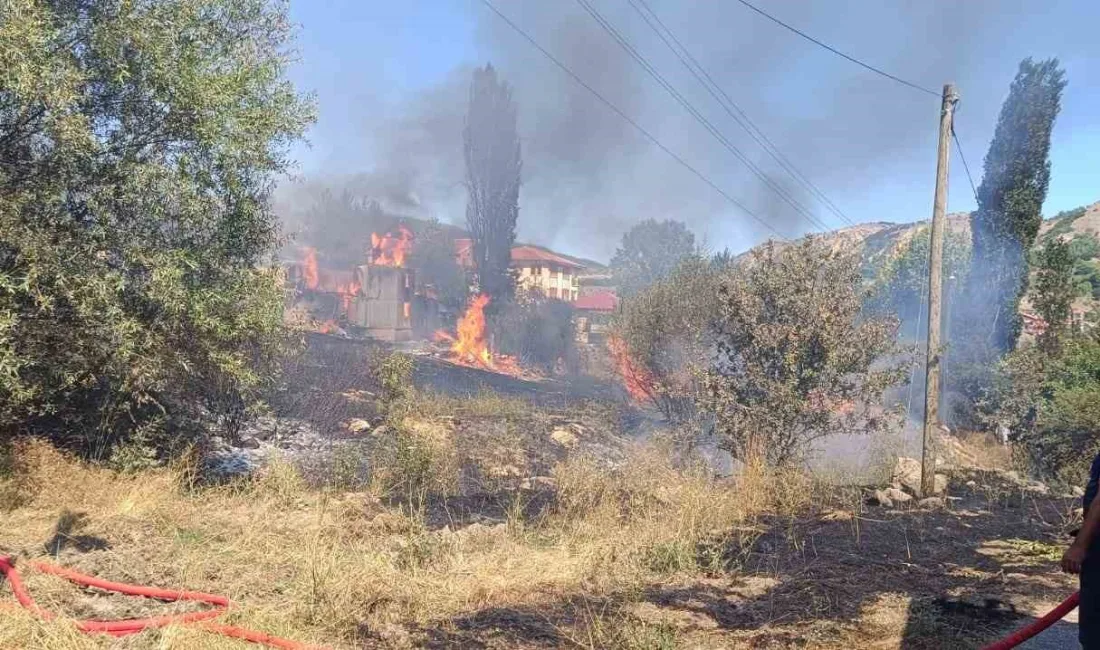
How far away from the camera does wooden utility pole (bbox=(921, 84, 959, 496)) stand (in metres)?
11.2

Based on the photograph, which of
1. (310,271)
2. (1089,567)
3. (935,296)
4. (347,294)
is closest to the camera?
(1089,567)

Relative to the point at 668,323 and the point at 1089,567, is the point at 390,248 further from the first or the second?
the point at 1089,567

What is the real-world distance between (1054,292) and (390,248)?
34.4 meters

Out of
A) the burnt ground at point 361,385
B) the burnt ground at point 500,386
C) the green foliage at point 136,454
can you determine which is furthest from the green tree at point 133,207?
the burnt ground at point 500,386

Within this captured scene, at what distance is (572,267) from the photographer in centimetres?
6688

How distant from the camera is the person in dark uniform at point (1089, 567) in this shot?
10.6 ft

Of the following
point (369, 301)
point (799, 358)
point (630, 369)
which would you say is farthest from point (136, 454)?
point (369, 301)

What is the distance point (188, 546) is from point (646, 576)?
3.83m

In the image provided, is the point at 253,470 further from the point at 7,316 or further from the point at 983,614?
the point at 983,614

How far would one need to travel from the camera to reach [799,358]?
11.8m

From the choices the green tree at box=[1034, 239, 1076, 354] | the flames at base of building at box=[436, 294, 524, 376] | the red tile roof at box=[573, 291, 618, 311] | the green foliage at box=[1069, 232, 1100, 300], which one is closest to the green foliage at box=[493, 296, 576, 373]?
the flames at base of building at box=[436, 294, 524, 376]

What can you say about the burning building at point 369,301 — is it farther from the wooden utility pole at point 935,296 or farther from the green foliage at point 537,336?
the wooden utility pole at point 935,296

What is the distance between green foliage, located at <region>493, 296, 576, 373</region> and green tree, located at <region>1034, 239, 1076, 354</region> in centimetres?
2025

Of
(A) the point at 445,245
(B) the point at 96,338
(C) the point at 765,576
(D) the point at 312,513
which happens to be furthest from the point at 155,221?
(A) the point at 445,245
